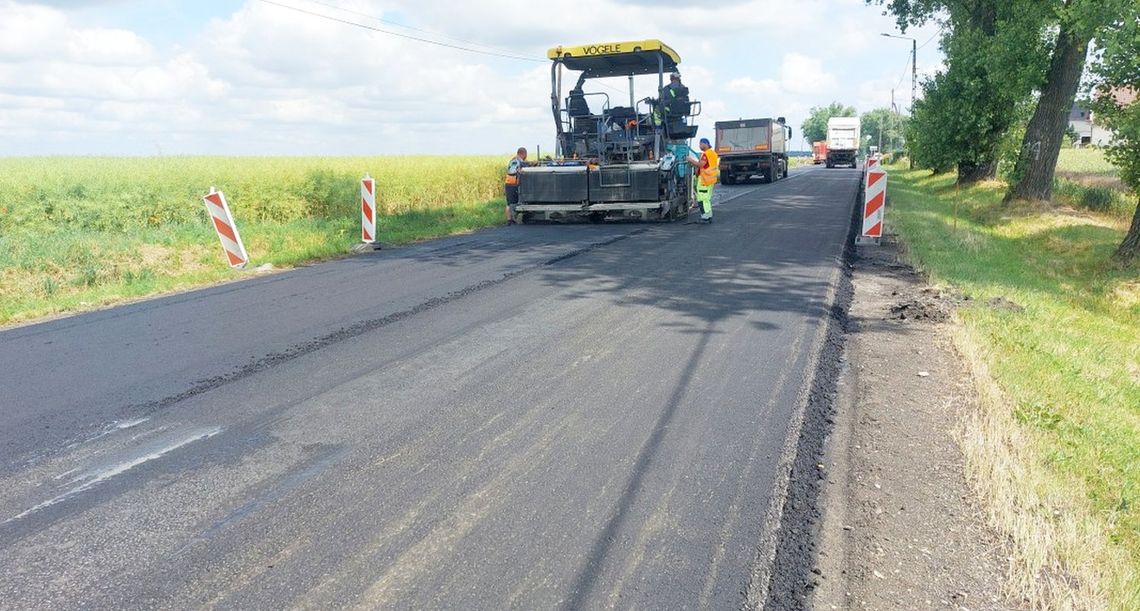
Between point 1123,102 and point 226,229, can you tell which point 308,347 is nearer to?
point 226,229

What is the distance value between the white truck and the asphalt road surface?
49.8 m

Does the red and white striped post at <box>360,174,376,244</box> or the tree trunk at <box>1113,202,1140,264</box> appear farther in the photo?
the red and white striped post at <box>360,174,376,244</box>

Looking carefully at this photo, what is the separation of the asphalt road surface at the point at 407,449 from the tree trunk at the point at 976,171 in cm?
1987

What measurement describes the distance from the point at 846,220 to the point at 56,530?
46.1ft

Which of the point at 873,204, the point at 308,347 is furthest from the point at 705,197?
the point at 308,347

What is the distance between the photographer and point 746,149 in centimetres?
3309

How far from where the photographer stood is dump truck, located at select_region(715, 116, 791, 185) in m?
32.8

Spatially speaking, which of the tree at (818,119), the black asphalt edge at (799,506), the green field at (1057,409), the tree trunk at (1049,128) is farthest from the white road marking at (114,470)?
the tree at (818,119)

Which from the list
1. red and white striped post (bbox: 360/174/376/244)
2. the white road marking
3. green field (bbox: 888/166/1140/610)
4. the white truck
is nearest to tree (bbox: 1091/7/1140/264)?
green field (bbox: 888/166/1140/610)

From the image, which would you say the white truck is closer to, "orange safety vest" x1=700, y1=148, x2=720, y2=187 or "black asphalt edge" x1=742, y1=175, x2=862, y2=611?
"orange safety vest" x1=700, y1=148, x2=720, y2=187

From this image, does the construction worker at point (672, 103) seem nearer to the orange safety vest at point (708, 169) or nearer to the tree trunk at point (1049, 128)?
the orange safety vest at point (708, 169)

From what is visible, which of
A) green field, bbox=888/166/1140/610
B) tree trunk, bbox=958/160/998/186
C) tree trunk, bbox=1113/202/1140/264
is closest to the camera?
green field, bbox=888/166/1140/610

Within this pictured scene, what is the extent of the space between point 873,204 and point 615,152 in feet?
17.8

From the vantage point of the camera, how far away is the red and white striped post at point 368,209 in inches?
484
